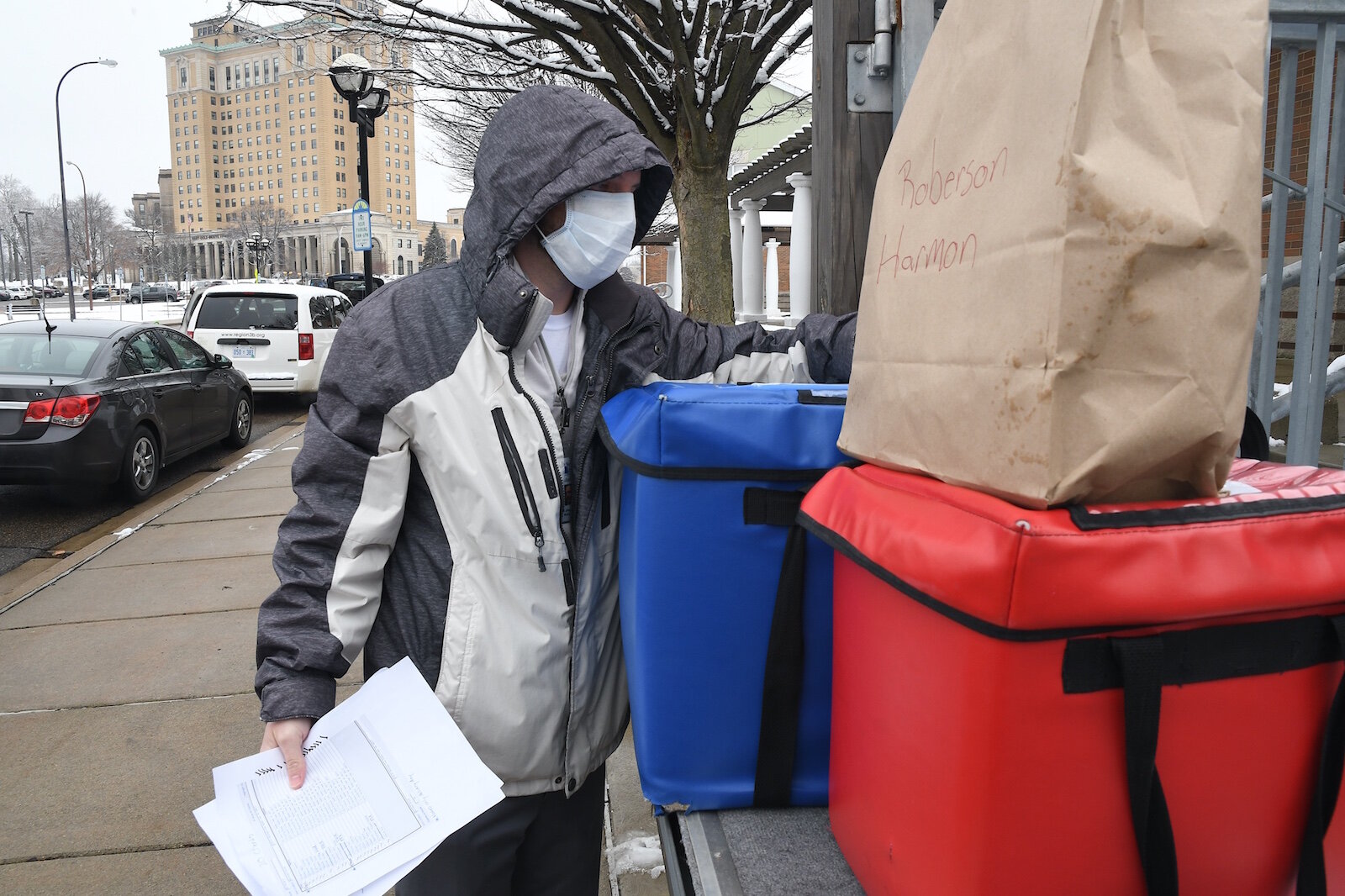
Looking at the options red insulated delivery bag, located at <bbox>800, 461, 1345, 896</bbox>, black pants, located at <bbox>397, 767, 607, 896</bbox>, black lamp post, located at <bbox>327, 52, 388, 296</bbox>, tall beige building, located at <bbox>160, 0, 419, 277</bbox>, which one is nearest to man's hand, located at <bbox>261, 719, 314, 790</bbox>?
black pants, located at <bbox>397, 767, 607, 896</bbox>

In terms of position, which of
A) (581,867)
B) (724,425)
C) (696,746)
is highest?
(724,425)

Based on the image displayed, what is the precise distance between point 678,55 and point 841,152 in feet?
17.7

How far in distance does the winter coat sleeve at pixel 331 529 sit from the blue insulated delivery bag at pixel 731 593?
0.46 meters

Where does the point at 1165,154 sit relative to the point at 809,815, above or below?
above

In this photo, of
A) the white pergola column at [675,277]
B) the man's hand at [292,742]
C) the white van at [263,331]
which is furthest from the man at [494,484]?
the white pergola column at [675,277]

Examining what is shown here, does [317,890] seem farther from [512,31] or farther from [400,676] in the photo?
[512,31]

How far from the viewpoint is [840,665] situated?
1.21 meters

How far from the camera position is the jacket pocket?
159 cm

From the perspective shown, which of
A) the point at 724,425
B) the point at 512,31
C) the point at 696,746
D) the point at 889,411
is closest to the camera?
the point at 889,411

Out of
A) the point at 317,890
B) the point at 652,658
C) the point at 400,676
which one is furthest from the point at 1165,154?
the point at 317,890

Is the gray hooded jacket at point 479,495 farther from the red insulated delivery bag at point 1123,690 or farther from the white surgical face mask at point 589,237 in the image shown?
the red insulated delivery bag at point 1123,690

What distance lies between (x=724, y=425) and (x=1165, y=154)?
61 cm

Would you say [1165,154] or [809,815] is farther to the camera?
[809,815]

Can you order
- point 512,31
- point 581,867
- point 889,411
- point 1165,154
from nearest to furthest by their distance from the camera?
point 1165,154 < point 889,411 < point 581,867 < point 512,31
